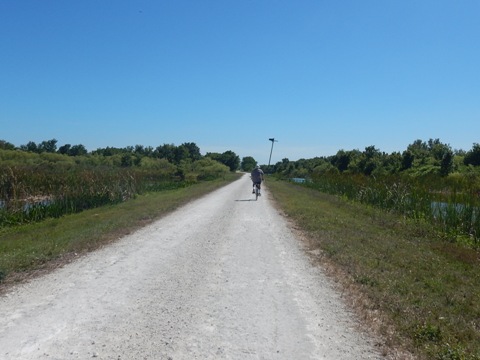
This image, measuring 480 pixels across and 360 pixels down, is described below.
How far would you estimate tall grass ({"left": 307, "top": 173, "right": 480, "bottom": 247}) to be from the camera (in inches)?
522

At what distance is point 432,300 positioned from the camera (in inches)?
236

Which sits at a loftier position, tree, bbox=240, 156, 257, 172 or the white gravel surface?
tree, bbox=240, 156, 257, 172

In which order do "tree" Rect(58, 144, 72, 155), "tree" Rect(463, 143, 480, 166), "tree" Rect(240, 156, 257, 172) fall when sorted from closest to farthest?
"tree" Rect(463, 143, 480, 166)
"tree" Rect(58, 144, 72, 155)
"tree" Rect(240, 156, 257, 172)

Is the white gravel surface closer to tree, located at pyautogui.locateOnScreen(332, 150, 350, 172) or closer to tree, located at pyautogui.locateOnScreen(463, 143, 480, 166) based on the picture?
tree, located at pyautogui.locateOnScreen(463, 143, 480, 166)

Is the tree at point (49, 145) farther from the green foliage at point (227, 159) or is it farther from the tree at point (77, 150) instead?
the green foliage at point (227, 159)

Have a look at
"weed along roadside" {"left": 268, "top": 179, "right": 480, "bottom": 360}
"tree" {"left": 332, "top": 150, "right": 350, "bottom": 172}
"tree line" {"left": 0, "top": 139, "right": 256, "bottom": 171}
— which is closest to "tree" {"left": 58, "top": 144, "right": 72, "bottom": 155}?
"tree line" {"left": 0, "top": 139, "right": 256, "bottom": 171}

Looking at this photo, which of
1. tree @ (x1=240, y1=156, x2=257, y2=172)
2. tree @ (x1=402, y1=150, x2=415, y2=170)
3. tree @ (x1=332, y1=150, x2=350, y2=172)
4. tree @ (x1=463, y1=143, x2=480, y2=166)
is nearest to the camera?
tree @ (x1=463, y1=143, x2=480, y2=166)

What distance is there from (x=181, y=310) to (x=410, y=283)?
4.11 metres

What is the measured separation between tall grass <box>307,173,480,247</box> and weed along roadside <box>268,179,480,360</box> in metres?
1.11

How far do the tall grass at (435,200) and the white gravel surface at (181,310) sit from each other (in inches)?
304

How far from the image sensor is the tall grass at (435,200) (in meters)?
13.3

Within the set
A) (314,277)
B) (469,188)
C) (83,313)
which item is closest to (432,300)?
(314,277)

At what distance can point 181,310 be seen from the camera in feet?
17.1

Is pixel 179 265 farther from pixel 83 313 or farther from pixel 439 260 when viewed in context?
pixel 439 260
